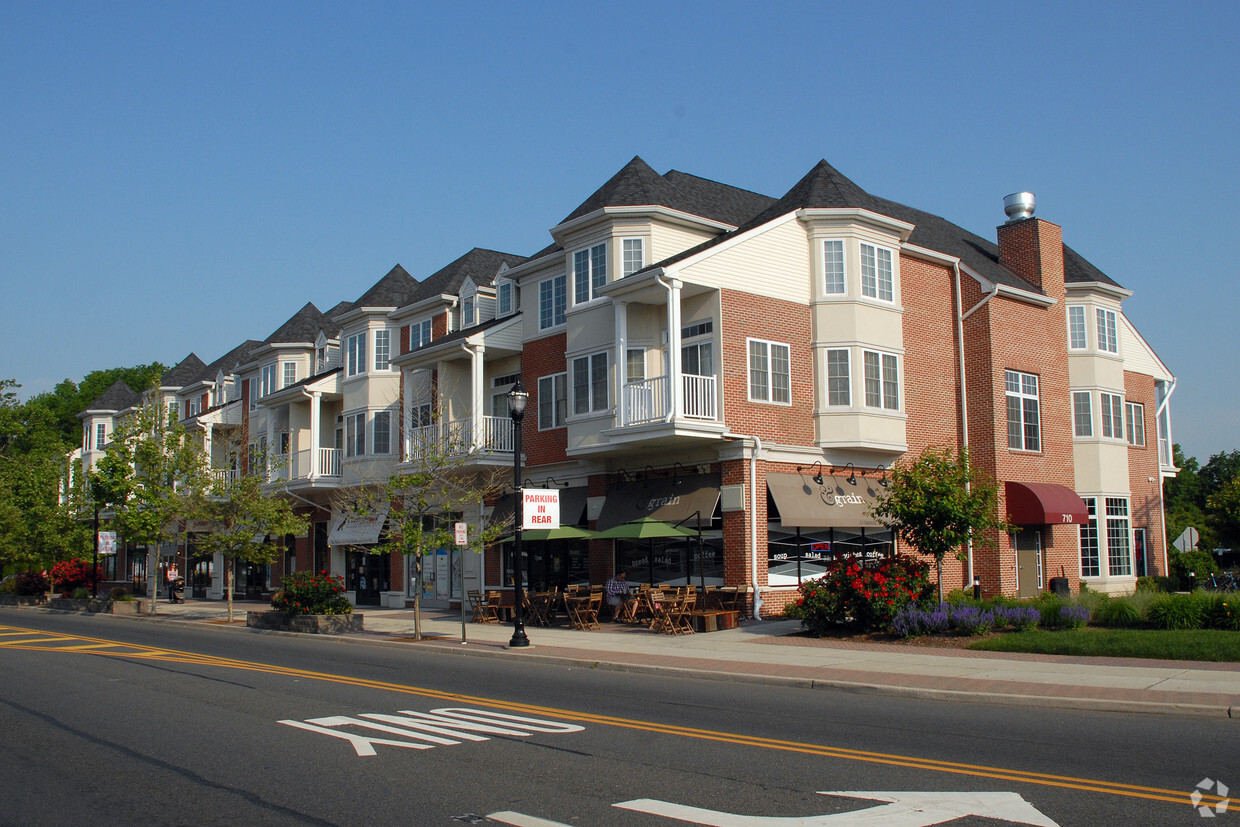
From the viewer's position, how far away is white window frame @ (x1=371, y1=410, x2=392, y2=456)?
116ft

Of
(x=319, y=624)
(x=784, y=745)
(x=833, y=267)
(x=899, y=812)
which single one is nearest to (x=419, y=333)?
(x=319, y=624)

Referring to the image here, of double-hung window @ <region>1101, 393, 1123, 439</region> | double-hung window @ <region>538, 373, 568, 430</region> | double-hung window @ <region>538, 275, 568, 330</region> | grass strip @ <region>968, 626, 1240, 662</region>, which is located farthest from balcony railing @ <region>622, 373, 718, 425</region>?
double-hung window @ <region>1101, 393, 1123, 439</region>

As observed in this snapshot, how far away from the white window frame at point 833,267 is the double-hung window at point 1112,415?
37.0 feet

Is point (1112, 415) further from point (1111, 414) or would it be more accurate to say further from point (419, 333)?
point (419, 333)

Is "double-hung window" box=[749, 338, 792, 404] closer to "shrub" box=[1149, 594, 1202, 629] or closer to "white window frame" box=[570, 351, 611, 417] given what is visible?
"white window frame" box=[570, 351, 611, 417]

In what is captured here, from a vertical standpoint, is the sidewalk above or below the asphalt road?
below

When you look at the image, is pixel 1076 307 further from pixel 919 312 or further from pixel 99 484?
pixel 99 484

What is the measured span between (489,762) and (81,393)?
9977 centimetres

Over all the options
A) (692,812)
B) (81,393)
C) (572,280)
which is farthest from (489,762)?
(81,393)

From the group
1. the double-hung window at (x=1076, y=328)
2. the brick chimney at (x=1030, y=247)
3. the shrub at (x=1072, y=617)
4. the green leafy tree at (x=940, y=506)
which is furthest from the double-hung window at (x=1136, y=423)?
the shrub at (x=1072, y=617)

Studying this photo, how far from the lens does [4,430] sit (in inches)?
2650

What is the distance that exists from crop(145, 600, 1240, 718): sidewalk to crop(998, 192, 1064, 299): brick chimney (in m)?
15.0

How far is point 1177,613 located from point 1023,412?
1200 centimetres

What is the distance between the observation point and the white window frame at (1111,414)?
102ft
